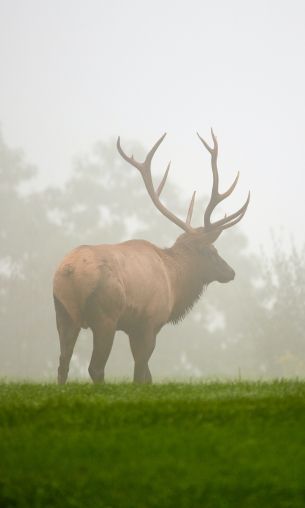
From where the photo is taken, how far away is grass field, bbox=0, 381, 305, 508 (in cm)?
412

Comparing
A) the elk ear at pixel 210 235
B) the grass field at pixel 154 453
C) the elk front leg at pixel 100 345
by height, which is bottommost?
the grass field at pixel 154 453

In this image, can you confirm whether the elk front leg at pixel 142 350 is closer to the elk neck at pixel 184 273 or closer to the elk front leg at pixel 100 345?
the elk front leg at pixel 100 345

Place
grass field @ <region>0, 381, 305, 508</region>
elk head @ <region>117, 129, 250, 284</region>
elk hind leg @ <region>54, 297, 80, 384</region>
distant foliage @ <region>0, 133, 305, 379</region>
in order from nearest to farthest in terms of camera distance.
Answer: grass field @ <region>0, 381, 305, 508</region> < elk hind leg @ <region>54, 297, 80, 384</region> < elk head @ <region>117, 129, 250, 284</region> < distant foliage @ <region>0, 133, 305, 379</region>

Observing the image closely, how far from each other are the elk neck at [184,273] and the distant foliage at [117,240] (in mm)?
18263

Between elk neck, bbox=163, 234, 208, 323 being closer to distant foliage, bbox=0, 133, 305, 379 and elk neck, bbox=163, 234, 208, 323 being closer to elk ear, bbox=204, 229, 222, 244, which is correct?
elk ear, bbox=204, 229, 222, 244

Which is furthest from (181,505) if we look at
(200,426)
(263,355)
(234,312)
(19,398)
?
(234,312)

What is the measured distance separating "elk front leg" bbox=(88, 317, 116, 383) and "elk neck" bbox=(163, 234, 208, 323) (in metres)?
2.33

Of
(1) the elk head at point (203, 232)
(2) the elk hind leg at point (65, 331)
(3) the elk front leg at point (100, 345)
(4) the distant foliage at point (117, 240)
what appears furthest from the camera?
(4) the distant foliage at point (117, 240)

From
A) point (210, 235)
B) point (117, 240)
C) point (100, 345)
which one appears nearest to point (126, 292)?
point (100, 345)

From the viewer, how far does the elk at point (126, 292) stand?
464 inches

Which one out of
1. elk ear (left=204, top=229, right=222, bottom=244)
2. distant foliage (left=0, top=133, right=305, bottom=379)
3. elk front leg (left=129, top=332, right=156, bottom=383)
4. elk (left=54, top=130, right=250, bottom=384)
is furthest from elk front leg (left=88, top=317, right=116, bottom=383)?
distant foliage (left=0, top=133, right=305, bottom=379)

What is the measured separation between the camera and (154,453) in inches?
184

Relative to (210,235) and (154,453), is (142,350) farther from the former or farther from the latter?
(154,453)

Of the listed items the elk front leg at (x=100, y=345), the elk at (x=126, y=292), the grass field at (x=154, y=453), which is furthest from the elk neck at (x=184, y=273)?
the grass field at (x=154, y=453)
